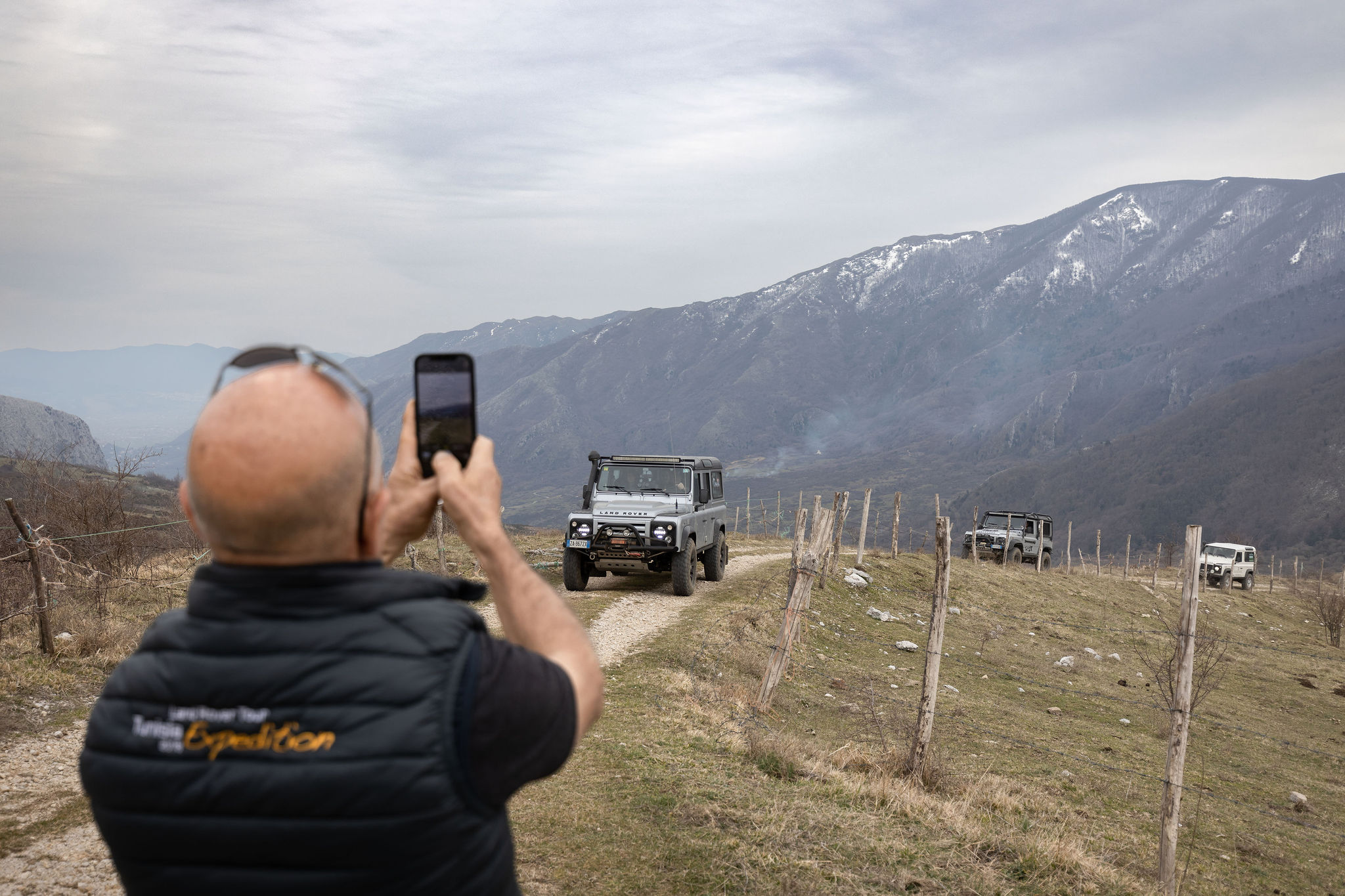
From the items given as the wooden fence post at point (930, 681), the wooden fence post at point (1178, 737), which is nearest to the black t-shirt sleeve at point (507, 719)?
the wooden fence post at point (1178, 737)

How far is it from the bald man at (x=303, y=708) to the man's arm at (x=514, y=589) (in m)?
0.08

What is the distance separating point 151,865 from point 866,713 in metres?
11.0

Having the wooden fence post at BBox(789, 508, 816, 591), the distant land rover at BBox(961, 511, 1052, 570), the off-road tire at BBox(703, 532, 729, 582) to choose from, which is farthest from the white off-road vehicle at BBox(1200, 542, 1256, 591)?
the wooden fence post at BBox(789, 508, 816, 591)

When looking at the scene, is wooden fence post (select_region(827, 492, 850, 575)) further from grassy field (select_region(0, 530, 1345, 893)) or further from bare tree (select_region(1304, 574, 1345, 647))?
bare tree (select_region(1304, 574, 1345, 647))

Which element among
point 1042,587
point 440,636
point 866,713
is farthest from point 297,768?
point 1042,587

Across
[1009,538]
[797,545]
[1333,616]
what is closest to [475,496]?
[797,545]

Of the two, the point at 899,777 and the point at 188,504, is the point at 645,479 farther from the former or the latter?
the point at 188,504

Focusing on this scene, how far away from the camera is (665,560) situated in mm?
15492

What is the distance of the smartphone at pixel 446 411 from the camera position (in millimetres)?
1659

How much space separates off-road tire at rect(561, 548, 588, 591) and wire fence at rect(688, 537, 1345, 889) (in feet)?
9.18

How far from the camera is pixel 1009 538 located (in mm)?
31422

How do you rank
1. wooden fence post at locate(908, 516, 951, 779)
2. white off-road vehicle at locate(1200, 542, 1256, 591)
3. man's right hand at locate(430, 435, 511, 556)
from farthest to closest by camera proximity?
white off-road vehicle at locate(1200, 542, 1256, 591), wooden fence post at locate(908, 516, 951, 779), man's right hand at locate(430, 435, 511, 556)

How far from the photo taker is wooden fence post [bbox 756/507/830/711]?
969cm

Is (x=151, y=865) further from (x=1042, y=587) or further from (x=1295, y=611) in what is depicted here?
(x=1295, y=611)
